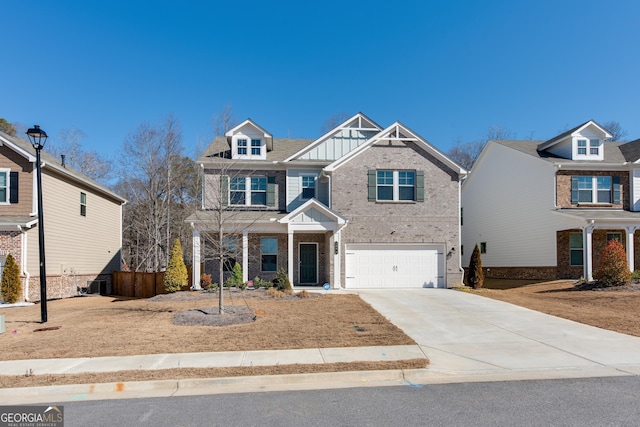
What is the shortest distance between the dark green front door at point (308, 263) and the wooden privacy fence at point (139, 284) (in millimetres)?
5375

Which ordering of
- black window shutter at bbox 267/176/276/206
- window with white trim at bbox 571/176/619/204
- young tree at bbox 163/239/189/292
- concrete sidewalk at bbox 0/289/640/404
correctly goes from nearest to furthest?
concrete sidewalk at bbox 0/289/640/404 < young tree at bbox 163/239/189/292 < black window shutter at bbox 267/176/276/206 < window with white trim at bbox 571/176/619/204

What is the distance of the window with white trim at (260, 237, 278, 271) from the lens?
21.0m

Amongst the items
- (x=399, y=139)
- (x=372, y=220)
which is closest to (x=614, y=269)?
(x=372, y=220)

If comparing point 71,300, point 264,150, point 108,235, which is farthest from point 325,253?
point 108,235

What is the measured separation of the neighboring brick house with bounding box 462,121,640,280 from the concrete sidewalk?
12067 millimetres

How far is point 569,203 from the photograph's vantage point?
73.9 ft

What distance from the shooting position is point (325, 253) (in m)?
21.1

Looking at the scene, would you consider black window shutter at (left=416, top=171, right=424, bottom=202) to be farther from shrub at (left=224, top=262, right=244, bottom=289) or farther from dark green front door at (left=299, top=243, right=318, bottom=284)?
shrub at (left=224, top=262, right=244, bottom=289)

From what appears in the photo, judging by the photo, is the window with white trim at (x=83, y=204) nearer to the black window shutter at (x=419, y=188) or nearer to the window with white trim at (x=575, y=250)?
the black window shutter at (x=419, y=188)

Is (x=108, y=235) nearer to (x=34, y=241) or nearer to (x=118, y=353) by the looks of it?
(x=34, y=241)

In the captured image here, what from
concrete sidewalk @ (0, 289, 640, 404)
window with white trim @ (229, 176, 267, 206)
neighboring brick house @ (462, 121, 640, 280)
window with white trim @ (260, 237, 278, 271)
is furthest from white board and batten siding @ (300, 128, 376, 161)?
concrete sidewalk @ (0, 289, 640, 404)

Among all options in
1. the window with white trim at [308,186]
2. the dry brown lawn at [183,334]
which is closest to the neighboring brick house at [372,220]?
the window with white trim at [308,186]

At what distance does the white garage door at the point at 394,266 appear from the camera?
2034 centimetres

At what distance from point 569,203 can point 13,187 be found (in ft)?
86.3
